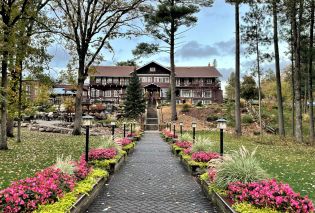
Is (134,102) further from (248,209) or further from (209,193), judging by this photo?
(248,209)

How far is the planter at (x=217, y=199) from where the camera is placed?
559 centimetres

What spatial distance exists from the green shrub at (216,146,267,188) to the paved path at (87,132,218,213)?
0.59 m

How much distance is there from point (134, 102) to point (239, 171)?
37.3 m

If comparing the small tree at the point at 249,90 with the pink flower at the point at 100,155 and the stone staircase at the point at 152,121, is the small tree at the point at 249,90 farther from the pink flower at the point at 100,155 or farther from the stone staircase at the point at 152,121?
the pink flower at the point at 100,155

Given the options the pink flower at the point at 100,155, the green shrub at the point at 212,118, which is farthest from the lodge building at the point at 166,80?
the pink flower at the point at 100,155

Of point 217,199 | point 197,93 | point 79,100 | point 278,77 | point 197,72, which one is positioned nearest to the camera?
point 217,199

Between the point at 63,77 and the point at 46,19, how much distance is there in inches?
182

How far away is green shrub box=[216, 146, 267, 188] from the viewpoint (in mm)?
6438

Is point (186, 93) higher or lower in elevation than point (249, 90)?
higher

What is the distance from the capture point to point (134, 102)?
43500 mm

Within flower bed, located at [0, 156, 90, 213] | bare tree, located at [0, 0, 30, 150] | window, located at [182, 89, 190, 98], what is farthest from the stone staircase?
flower bed, located at [0, 156, 90, 213]

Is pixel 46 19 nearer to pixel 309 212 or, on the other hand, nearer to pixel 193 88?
pixel 309 212

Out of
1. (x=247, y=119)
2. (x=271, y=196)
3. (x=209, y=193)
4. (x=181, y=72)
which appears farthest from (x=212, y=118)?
(x=181, y=72)

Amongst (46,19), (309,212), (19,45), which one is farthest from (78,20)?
(309,212)
